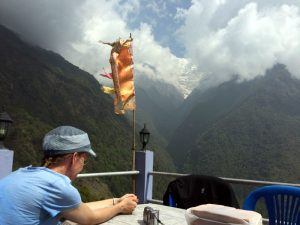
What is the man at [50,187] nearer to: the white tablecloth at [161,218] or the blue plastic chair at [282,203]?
the white tablecloth at [161,218]

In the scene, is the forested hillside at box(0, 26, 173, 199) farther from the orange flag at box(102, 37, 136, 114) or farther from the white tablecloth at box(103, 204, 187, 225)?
the white tablecloth at box(103, 204, 187, 225)

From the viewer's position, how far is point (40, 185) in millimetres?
1695

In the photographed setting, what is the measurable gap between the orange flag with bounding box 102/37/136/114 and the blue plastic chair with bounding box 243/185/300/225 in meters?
3.75

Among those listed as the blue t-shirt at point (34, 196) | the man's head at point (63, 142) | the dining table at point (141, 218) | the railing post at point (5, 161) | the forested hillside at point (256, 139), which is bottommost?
the dining table at point (141, 218)

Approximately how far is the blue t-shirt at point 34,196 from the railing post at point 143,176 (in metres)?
3.67

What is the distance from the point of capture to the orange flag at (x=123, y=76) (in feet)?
19.2

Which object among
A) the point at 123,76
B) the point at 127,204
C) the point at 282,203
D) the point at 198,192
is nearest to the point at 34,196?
the point at 127,204

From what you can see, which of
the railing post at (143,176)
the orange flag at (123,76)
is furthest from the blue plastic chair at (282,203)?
the orange flag at (123,76)

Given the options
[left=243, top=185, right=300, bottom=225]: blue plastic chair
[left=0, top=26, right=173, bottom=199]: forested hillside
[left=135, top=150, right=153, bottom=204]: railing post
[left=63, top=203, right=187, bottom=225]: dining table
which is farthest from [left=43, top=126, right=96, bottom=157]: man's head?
[left=0, top=26, right=173, bottom=199]: forested hillside

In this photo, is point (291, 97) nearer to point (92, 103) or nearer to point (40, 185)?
point (92, 103)

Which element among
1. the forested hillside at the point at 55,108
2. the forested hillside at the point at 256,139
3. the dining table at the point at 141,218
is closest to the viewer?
the dining table at the point at 141,218

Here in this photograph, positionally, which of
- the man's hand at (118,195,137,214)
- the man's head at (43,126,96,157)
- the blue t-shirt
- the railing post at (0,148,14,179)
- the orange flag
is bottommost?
the man's hand at (118,195,137,214)

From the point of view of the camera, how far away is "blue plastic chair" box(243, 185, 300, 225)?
7.18ft

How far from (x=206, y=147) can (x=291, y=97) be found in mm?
43387
